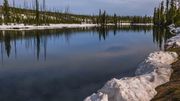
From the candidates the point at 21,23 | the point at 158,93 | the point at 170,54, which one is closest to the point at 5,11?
the point at 21,23

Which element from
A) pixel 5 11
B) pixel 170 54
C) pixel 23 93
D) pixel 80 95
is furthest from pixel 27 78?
pixel 5 11

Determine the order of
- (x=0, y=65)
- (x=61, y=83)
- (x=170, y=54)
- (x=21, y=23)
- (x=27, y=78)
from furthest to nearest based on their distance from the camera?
1. (x=21, y=23)
2. (x=0, y=65)
3. (x=170, y=54)
4. (x=27, y=78)
5. (x=61, y=83)

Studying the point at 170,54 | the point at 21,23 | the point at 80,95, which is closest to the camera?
the point at 80,95

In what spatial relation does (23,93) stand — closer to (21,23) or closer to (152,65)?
(152,65)

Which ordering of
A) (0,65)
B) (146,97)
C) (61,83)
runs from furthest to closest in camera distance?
1. (0,65)
2. (61,83)
3. (146,97)

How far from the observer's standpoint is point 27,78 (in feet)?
84.0

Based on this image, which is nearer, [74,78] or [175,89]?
[175,89]

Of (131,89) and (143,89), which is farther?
(143,89)

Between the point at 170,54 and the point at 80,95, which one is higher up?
the point at 170,54

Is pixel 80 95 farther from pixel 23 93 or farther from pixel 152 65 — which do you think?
pixel 152 65

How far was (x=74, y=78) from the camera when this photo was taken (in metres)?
25.9

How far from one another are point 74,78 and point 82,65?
7484mm

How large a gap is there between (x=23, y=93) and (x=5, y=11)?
131 meters

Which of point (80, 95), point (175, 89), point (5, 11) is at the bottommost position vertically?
point (80, 95)
